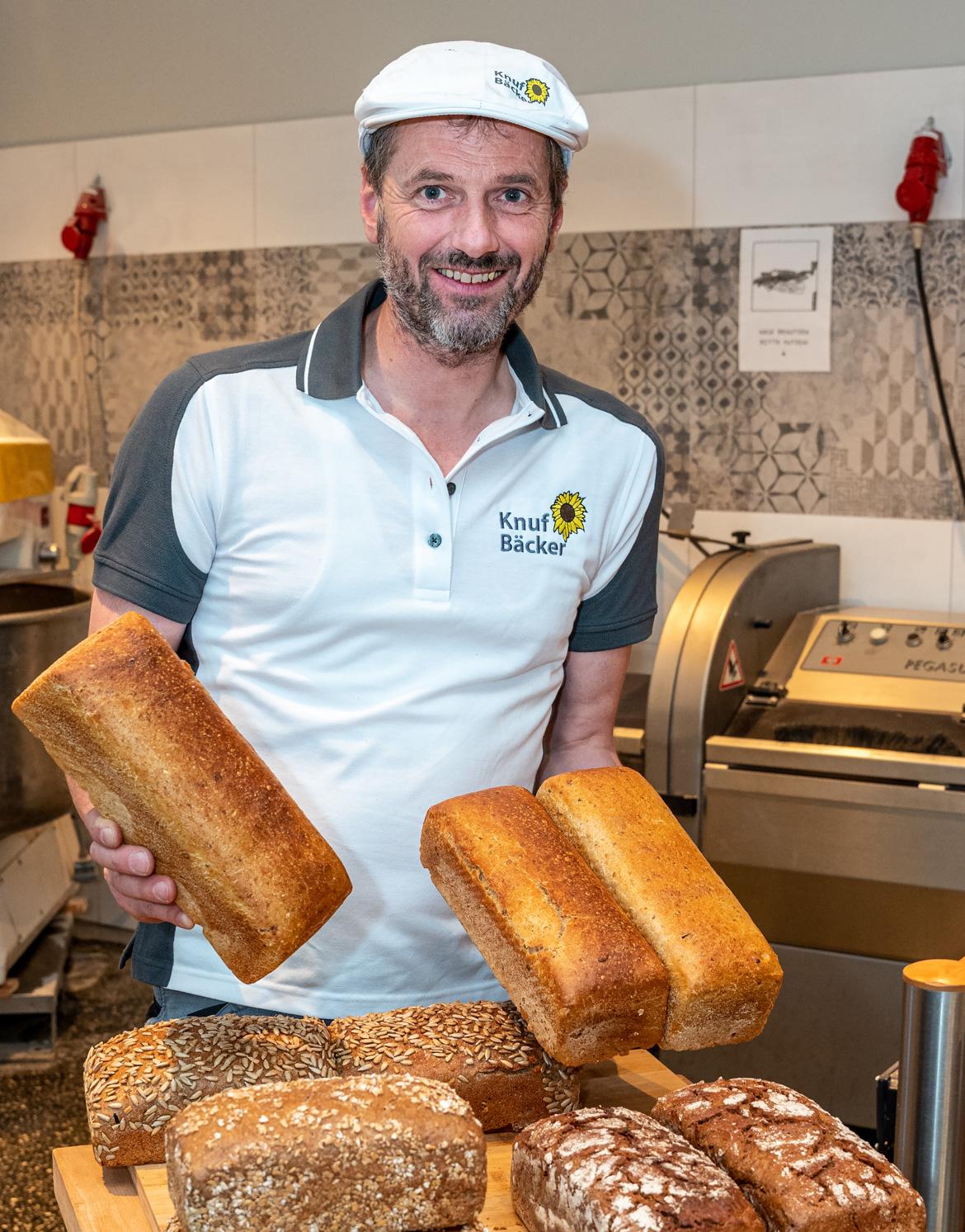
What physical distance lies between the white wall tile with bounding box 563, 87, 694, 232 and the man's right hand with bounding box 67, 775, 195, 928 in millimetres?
2252

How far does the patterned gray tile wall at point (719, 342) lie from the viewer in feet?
9.32

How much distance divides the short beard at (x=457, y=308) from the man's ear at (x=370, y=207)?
0.03 m

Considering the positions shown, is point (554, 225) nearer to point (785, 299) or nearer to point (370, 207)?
point (370, 207)

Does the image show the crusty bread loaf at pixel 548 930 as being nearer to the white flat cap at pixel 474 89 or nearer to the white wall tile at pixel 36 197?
the white flat cap at pixel 474 89

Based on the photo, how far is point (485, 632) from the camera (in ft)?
4.72

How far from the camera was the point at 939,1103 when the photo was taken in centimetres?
108

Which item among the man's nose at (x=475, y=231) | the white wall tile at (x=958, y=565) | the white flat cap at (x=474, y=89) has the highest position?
the white flat cap at (x=474, y=89)

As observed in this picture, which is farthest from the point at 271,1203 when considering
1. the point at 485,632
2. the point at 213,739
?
the point at 485,632

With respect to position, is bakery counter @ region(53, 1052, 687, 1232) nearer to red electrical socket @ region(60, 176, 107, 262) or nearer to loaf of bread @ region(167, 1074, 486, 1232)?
loaf of bread @ region(167, 1074, 486, 1232)

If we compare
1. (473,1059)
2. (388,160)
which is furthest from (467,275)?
(473,1059)

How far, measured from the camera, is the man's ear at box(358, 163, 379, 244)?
147 centimetres

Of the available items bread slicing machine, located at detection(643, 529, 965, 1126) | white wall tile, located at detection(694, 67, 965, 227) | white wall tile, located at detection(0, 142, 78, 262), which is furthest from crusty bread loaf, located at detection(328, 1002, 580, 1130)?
white wall tile, located at detection(0, 142, 78, 262)

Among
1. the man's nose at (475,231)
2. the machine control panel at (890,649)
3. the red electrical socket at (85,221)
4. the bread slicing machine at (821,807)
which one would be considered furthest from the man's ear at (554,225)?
the red electrical socket at (85,221)

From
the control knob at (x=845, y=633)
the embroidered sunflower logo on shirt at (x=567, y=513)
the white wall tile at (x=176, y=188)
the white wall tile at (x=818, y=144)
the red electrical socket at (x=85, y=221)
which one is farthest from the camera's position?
the red electrical socket at (x=85, y=221)
